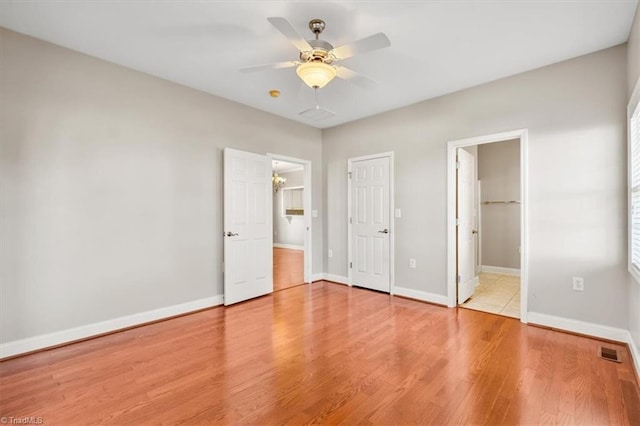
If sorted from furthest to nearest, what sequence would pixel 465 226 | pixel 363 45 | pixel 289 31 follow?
1. pixel 465 226
2. pixel 363 45
3. pixel 289 31

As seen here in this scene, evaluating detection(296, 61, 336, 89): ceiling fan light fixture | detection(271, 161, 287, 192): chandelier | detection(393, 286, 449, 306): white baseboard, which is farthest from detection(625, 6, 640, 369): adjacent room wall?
detection(271, 161, 287, 192): chandelier

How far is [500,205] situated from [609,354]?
3.72m

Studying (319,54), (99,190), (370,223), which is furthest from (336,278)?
(319,54)

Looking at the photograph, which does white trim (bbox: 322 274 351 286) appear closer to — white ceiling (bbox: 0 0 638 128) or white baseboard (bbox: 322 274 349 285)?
white baseboard (bbox: 322 274 349 285)

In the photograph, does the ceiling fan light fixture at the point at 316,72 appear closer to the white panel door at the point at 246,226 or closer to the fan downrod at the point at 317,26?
the fan downrod at the point at 317,26

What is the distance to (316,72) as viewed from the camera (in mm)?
2299

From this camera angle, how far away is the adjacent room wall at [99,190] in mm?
2545

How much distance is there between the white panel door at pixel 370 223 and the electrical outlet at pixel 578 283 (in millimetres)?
2131

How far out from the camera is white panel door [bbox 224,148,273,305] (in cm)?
391

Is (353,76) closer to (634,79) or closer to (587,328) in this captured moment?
(634,79)

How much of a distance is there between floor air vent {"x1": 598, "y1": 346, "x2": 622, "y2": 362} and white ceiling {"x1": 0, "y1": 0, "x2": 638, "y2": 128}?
9.08ft

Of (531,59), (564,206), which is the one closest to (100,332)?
(564,206)

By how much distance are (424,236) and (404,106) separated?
6.19 feet

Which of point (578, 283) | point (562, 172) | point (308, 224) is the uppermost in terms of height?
point (562, 172)
